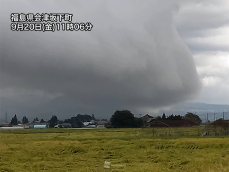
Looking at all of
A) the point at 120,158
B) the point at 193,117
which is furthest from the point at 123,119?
the point at 120,158

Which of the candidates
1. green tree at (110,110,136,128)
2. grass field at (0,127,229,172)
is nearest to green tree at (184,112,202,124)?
green tree at (110,110,136,128)

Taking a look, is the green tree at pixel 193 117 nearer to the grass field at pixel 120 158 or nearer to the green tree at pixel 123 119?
the green tree at pixel 123 119

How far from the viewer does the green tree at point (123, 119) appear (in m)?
66.1

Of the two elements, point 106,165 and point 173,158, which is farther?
point 173,158

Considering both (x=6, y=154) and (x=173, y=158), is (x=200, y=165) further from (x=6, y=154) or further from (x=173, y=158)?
(x=6, y=154)

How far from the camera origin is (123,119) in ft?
218

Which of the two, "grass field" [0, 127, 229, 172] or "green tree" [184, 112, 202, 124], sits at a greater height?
"grass field" [0, 127, 229, 172]

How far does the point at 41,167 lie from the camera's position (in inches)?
432

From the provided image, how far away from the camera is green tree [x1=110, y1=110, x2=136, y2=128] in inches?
2601

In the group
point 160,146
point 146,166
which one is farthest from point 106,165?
point 160,146

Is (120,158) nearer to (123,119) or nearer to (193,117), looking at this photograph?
Answer: (123,119)

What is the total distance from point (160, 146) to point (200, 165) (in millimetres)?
6460

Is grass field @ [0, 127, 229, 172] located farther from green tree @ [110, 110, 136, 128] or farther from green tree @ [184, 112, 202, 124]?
green tree @ [184, 112, 202, 124]

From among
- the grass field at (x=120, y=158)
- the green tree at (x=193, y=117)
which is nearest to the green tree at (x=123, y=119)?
the green tree at (x=193, y=117)
